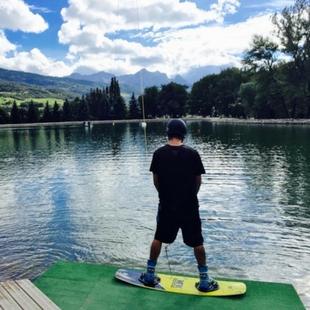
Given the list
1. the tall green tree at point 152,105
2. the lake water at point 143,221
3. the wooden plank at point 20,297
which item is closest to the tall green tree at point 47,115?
the tall green tree at point 152,105

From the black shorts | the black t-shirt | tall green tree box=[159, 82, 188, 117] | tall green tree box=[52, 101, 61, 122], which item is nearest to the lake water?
the black shorts

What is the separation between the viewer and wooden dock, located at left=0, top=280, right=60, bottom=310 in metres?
4.58

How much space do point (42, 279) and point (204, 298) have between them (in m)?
2.82

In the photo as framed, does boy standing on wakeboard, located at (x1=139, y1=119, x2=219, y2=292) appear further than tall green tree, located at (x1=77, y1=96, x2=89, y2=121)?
No

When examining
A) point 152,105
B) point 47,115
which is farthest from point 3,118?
point 152,105

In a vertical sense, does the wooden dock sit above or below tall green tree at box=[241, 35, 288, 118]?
below

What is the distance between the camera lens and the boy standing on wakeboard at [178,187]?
518 centimetres

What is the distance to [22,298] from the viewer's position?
15.9 feet

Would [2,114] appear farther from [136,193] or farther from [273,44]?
[136,193]

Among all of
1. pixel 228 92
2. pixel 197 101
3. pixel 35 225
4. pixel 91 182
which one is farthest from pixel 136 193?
pixel 197 101

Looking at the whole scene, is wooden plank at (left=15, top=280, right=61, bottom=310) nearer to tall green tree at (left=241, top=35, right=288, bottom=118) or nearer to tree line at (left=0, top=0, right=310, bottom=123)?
tree line at (left=0, top=0, right=310, bottom=123)

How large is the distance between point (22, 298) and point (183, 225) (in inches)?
99.1

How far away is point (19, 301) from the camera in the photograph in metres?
4.74

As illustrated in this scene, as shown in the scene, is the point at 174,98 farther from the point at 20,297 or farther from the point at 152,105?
the point at 20,297
